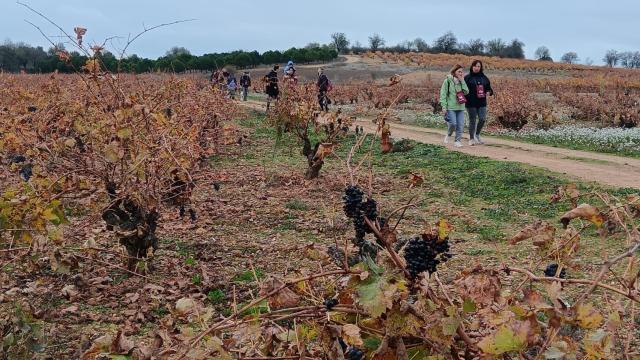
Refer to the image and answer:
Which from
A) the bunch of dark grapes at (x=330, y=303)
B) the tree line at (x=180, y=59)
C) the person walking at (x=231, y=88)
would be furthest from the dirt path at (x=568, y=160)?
the tree line at (x=180, y=59)

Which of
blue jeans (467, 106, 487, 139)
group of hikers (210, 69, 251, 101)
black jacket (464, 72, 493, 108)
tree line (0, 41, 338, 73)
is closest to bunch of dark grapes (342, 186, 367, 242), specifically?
black jacket (464, 72, 493, 108)

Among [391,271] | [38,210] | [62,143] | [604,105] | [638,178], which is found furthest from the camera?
[604,105]

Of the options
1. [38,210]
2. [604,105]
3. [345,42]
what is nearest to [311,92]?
[38,210]

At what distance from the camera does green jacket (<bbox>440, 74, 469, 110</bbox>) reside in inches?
522

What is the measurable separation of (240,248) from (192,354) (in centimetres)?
474

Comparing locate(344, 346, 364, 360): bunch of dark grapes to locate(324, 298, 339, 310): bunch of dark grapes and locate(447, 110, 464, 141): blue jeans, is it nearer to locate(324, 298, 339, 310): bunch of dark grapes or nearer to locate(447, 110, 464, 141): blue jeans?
locate(324, 298, 339, 310): bunch of dark grapes

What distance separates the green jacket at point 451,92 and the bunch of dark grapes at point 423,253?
11.5 metres

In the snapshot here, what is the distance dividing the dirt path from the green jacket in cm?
82

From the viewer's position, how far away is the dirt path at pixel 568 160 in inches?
400

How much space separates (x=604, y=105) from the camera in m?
22.7

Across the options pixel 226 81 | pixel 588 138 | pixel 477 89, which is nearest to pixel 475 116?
pixel 477 89

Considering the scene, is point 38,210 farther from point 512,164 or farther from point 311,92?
point 311,92

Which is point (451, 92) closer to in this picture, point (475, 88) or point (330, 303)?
point (475, 88)

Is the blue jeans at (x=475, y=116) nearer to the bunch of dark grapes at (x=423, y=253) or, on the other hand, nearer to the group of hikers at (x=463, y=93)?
the group of hikers at (x=463, y=93)
